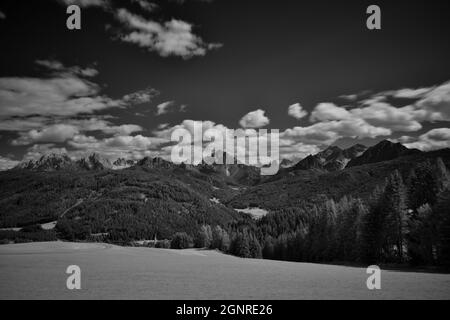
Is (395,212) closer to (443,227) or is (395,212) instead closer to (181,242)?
(443,227)

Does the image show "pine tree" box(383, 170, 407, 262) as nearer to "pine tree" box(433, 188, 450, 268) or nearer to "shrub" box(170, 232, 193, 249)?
"pine tree" box(433, 188, 450, 268)

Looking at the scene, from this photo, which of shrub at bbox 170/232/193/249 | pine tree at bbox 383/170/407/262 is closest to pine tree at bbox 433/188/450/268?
pine tree at bbox 383/170/407/262

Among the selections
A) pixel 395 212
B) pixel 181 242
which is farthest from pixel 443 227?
pixel 181 242

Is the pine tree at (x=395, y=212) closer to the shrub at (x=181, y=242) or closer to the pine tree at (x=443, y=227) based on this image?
the pine tree at (x=443, y=227)

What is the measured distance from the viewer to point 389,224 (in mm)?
63281

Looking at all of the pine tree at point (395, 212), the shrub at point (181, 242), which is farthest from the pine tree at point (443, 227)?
the shrub at point (181, 242)

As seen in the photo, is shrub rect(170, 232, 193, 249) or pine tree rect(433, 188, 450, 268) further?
shrub rect(170, 232, 193, 249)

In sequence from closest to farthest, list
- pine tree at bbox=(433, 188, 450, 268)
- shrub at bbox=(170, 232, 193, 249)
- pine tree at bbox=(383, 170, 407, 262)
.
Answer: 1. pine tree at bbox=(433, 188, 450, 268)
2. pine tree at bbox=(383, 170, 407, 262)
3. shrub at bbox=(170, 232, 193, 249)

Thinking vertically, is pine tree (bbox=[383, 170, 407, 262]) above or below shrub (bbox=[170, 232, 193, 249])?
above
